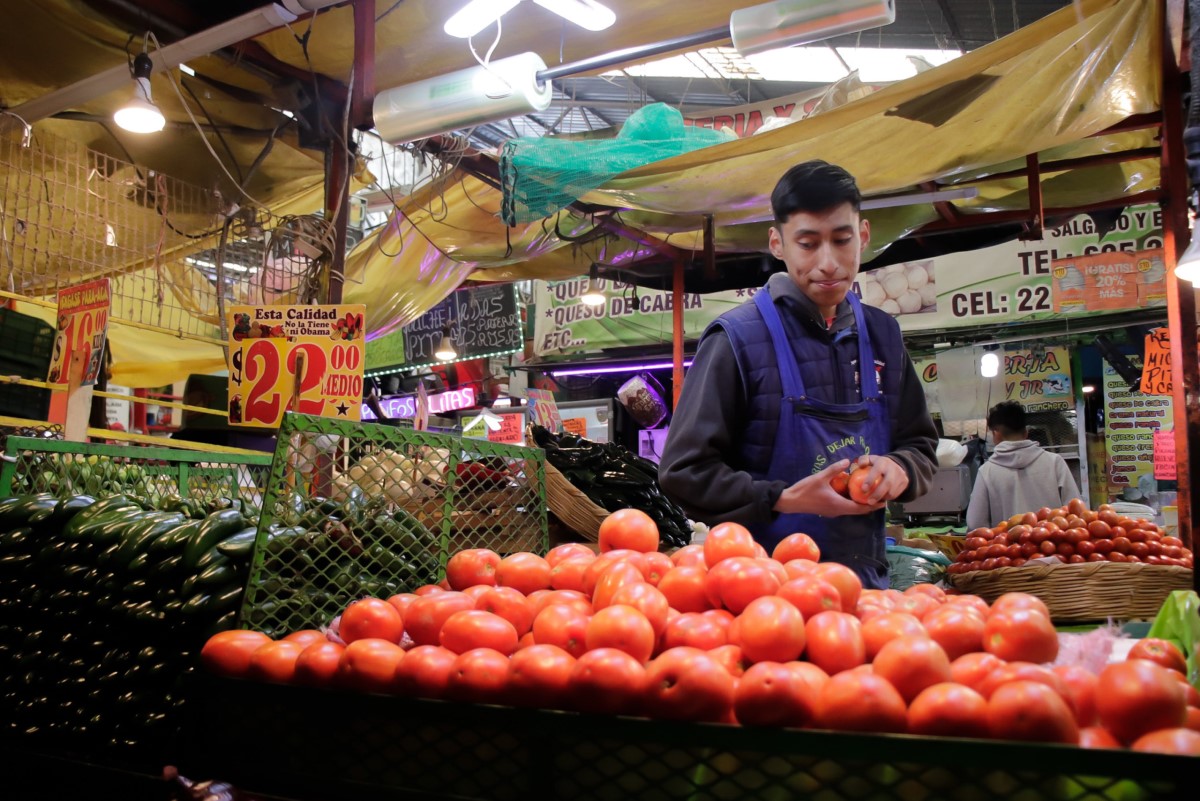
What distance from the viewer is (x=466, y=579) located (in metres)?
1.69

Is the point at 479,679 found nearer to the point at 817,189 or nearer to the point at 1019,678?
the point at 1019,678

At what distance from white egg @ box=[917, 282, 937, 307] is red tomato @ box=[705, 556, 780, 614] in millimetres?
8969

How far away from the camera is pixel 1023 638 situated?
1.13 meters

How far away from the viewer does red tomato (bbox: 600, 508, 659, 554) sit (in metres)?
1.69

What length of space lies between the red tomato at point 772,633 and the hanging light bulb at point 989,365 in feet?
30.1

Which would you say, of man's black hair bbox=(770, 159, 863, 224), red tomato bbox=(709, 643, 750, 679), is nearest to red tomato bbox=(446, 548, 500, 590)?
red tomato bbox=(709, 643, 750, 679)

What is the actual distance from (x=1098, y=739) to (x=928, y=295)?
9.33 meters

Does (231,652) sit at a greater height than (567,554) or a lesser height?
lesser

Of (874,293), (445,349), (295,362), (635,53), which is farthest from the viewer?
(445,349)

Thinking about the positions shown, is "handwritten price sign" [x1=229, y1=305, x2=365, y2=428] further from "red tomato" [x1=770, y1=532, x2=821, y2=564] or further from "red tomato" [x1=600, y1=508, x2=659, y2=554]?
"red tomato" [x1=770, y1=532, x2=821, y2=564]

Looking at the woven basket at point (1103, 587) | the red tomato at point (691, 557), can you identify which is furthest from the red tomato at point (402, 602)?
the woven basket at point (1103, 587)

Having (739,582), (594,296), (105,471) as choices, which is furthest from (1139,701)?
(594,296)

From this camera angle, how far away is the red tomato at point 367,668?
48.1 inches

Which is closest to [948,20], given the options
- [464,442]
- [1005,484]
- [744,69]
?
[744,69]
